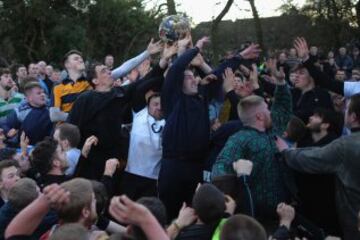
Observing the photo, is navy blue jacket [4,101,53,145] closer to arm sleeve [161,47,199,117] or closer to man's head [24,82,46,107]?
man's head [24,82,46,107]

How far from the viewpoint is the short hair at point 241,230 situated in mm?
3053

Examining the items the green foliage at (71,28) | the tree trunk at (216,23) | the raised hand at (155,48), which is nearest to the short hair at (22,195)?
the raised hand at (155,48)

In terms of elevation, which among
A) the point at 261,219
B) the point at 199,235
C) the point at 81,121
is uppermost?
the point at 81,121

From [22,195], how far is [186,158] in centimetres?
193

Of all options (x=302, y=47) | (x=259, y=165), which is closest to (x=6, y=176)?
(x=259, y=165)

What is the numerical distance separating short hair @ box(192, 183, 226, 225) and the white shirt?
252 centimetres

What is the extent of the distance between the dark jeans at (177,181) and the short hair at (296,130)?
884mm

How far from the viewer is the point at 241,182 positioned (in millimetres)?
A: 4598

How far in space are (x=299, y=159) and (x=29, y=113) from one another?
12.6ft

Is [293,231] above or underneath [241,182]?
underneath

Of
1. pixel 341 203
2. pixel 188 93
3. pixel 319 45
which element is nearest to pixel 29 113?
pixel 188 93

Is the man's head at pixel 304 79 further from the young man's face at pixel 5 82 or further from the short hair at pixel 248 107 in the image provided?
the young man's face at pixel 5 82

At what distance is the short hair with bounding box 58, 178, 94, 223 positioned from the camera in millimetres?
3381

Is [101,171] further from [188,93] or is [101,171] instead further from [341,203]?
[341,203]
